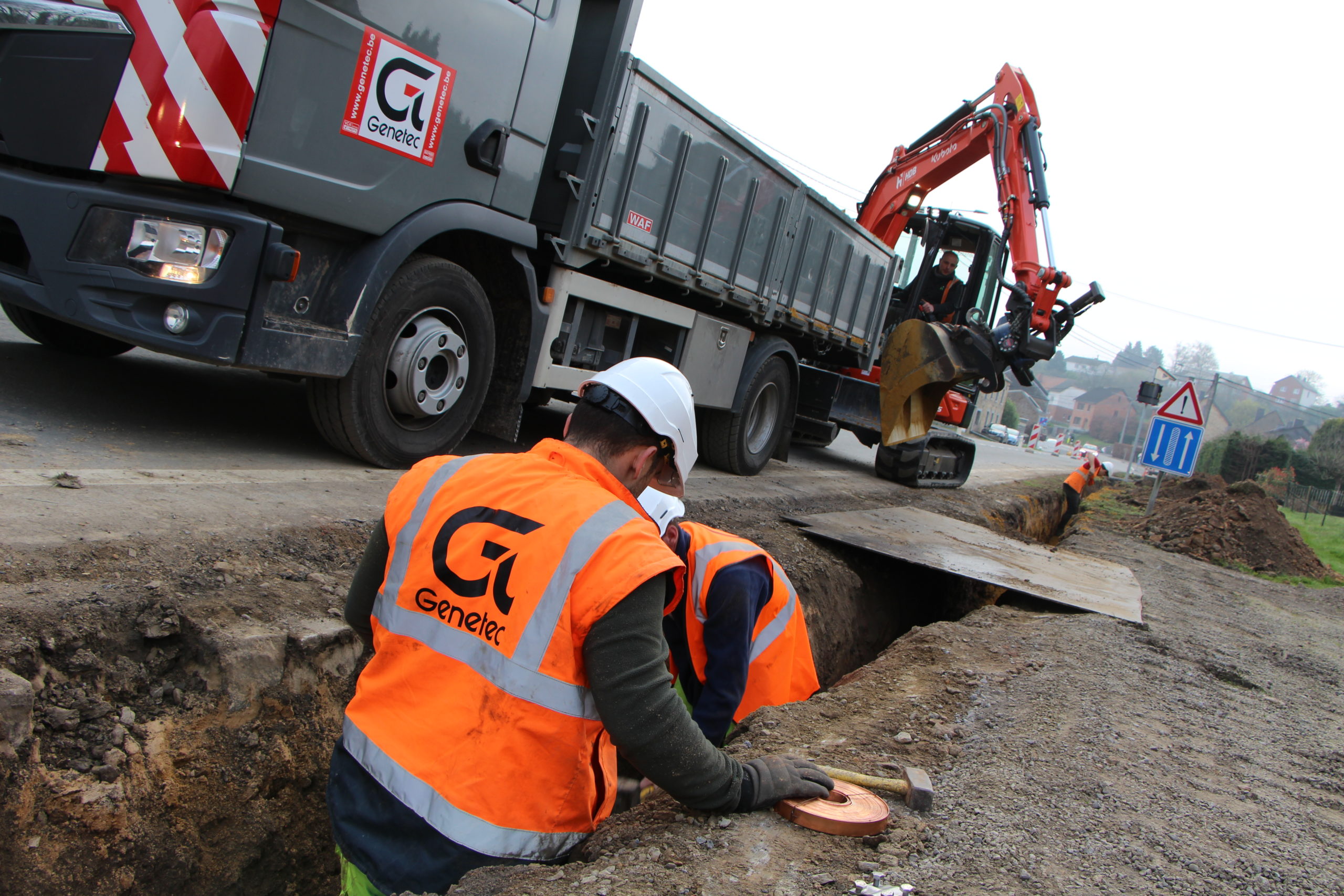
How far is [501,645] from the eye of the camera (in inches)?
64.5

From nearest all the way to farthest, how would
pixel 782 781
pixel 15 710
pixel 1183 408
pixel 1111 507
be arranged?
pixel 782 781 < pixel 15 710 < pixel 1183 408 < pixel 1111 507

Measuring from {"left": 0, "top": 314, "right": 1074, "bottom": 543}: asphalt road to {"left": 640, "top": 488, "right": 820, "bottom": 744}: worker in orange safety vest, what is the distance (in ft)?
5.41

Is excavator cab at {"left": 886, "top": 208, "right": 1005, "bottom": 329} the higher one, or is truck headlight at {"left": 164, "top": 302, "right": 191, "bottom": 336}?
excavator cab at {"left": 886, "top": 208, "right": 1005, "bottom": 329}

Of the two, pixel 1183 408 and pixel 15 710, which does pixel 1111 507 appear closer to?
pixel 1183 408

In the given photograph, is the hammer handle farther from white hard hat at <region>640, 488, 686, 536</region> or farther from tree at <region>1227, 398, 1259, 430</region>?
tree at <region>1227, 398, 1259, 430</region>

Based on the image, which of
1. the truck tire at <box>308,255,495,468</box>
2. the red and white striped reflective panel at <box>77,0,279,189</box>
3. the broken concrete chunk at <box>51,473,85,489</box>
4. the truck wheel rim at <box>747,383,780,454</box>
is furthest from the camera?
the truck wheel rim at <box>747,383,780,454</box>

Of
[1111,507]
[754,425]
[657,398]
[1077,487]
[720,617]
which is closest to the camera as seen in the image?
[657,398]

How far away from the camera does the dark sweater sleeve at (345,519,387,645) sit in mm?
1947

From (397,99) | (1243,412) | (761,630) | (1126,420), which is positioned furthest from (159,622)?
(1243,412)

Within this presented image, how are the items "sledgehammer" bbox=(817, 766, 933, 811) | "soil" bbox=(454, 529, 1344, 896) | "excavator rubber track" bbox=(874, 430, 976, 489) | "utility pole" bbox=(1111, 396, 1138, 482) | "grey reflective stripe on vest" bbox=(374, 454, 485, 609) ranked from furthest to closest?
1. "utility pole" bbox=(1111, 396, 1138, 482)
2. "excavator rubber track" bbox=(874, 430, 976, 489)
3. "sledgehammer" bbox=(817, 766, 933, 811)
4. "soil" bbox=(454, 529, 1344, 896)
5. "grey reflective stripe on vest" bbox=(374, 454, 485, 609)

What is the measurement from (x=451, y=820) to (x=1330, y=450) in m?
39.6

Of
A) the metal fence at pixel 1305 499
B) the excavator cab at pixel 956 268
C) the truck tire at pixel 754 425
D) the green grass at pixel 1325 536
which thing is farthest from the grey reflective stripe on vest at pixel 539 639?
the metal fence at pixel 1305 499

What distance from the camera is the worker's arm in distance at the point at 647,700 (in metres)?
1.61

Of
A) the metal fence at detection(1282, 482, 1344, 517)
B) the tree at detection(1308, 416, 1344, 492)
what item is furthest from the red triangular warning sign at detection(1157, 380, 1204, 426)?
the tree at detection(1308, 416, 1344, 492)
